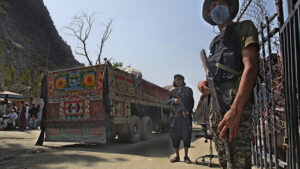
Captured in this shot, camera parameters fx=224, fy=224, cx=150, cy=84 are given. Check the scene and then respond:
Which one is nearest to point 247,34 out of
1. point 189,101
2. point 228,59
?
point 228,59

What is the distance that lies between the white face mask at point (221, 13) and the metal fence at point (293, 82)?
1.61ft

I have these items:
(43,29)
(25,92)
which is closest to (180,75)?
(25,92)

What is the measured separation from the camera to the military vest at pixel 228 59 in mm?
1741

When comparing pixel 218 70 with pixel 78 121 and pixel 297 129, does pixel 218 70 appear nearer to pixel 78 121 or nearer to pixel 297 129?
pixel 297 129

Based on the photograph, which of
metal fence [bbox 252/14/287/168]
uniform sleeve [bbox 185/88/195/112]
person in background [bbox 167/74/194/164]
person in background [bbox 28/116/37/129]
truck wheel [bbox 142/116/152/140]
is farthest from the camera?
person in background [bbox 28/116/37/129]

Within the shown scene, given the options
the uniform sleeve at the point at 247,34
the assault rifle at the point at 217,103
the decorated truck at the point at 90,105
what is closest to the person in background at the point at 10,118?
the decorated truck at the point at 90,105

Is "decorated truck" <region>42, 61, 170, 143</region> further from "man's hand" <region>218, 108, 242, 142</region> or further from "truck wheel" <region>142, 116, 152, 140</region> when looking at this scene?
"man's hand" <region>218, 108, 242, 142</region>

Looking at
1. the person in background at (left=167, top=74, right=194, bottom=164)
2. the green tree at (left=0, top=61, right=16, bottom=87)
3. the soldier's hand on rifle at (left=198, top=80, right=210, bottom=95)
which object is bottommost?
the person in background at (left=167, top=74, right=194, bottom=164)

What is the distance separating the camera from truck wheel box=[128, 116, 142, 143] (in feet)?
23.4

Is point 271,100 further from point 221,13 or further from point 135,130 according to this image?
point 135,130

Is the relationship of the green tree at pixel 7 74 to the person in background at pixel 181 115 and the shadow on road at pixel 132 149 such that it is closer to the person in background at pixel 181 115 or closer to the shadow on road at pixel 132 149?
the shadow on road at pixel 132 149

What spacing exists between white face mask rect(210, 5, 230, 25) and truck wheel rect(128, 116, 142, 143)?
5543 mm

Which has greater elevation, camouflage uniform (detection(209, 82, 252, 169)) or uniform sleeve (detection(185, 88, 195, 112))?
uniform sleeve (detection(185, 88, 195, 112))

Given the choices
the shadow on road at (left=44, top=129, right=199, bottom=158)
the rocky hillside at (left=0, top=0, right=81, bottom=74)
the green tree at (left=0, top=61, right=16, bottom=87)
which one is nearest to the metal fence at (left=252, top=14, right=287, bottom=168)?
the shadow on road at (left=44, top=129, right=199, bottom=158)
